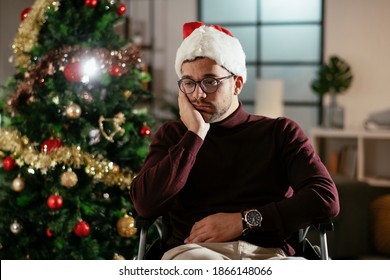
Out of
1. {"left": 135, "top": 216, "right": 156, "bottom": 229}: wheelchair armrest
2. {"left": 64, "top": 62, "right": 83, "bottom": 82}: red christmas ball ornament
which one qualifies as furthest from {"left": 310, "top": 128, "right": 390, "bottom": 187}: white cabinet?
{"left": 135, "top": 216, "right": 156, "bottom": 229}: wheelchair armrest

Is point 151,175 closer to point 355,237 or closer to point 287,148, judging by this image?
point 287,148

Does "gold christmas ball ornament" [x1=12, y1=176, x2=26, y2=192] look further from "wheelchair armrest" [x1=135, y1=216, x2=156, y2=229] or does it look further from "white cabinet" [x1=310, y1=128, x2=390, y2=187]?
"white cabinet" [x1=310, y1=128, x2=390, y2=187]

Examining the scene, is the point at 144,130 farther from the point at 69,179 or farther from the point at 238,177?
the point at 238,177

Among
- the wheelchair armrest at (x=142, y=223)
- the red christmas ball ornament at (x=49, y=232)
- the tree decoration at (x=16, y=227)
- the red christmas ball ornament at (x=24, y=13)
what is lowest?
the red christmas ball ornament at (x=49, y=232)

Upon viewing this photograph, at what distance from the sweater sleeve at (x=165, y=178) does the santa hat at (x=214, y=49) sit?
186mm

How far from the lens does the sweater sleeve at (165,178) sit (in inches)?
65.6

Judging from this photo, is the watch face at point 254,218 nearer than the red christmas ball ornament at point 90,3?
Yes

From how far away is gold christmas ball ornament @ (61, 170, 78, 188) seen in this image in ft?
8.21

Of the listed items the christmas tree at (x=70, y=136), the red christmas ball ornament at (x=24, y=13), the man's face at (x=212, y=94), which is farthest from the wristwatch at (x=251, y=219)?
the red christmas ball ornament at (x=24, y=13)

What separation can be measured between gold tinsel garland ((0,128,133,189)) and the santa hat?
0.89 m

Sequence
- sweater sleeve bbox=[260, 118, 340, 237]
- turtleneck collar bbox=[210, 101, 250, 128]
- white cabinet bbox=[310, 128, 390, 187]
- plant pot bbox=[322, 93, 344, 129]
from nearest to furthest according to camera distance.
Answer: sweater sleeve bbox=[260, 118, 340, 237] < turtleneck collar bbox=[210, 101, 250, 128] < white cabinet bbox=[310, 128, 390, 187] < plant pot bbox=[322, 93, 344, 129]

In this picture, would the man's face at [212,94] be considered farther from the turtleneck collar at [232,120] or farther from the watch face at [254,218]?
the watch face at [254,218]

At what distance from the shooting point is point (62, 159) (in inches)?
99.1
